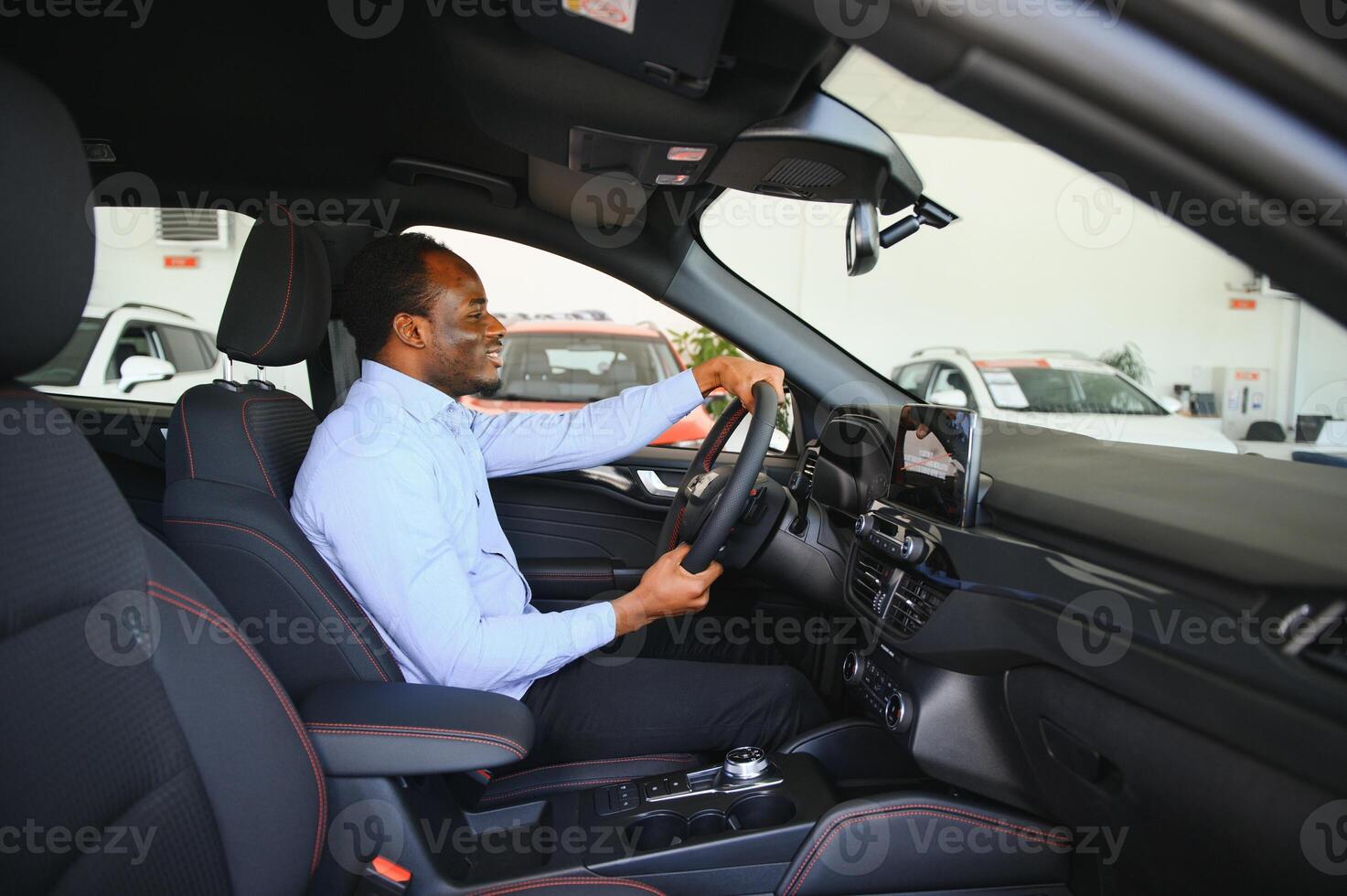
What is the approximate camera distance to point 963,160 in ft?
10.9

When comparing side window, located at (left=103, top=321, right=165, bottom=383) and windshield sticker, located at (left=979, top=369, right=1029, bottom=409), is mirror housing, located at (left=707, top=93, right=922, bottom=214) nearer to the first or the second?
windshield sticker, located at (left=979, top=369, right=1029, bottom=409)

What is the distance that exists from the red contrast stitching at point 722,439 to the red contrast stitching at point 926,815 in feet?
2.32

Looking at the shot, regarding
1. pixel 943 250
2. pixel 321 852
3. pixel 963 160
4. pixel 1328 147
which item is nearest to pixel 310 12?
pixel 321 852

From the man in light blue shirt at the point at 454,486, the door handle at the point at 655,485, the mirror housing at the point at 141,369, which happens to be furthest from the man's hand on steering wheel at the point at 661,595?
the mirror housing at the point at 141,369

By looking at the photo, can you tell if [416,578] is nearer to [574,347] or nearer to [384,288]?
[384,288]

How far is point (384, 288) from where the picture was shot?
1.66m

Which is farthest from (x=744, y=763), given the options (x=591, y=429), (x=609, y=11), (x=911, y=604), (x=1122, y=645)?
(x=609, y=11)

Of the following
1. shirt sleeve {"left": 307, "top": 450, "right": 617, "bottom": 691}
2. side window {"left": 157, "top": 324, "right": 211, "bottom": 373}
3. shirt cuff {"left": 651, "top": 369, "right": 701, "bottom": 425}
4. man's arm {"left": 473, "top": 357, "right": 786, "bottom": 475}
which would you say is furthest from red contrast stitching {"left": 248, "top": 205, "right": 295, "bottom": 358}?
side window {"left": 157, "top": 324, "right": 211, "bottom": 373}

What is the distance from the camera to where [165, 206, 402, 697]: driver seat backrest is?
1291mm

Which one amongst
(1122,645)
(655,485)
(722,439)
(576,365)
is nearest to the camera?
(1122,645)

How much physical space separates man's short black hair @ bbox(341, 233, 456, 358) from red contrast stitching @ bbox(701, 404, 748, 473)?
0.65 m

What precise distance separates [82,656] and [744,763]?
104 centimetres

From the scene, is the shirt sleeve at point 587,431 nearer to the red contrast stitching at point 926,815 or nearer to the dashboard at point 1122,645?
the dashboard at point 1122,645

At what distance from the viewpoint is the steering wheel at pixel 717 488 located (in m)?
1.45
